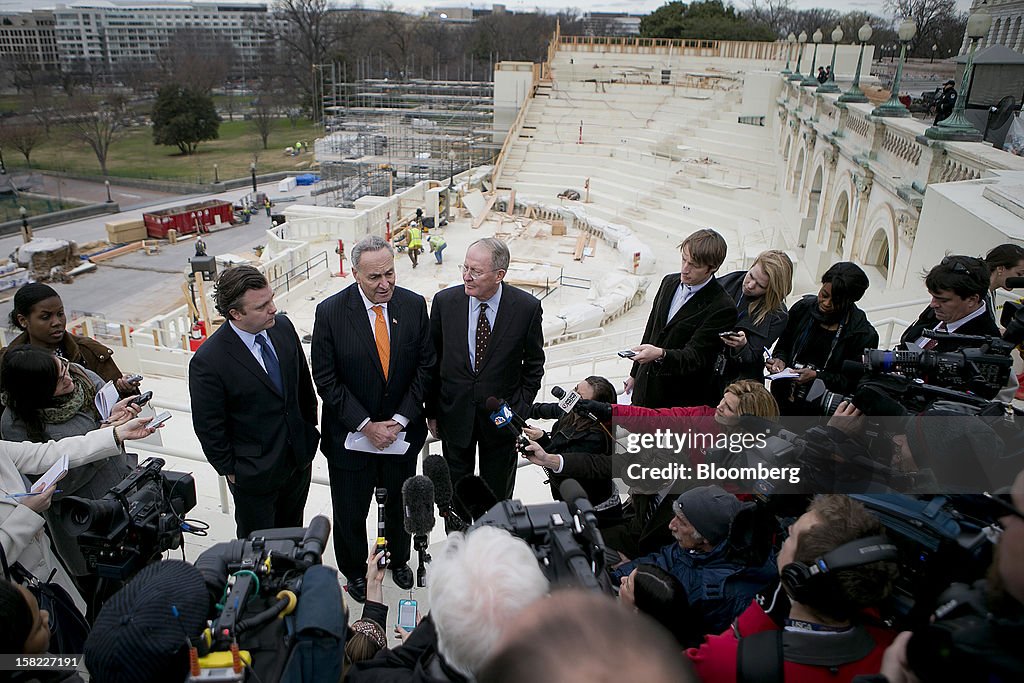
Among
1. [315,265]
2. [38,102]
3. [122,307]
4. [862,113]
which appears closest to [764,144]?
[862,113]

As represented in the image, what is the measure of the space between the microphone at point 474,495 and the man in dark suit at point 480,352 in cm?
103

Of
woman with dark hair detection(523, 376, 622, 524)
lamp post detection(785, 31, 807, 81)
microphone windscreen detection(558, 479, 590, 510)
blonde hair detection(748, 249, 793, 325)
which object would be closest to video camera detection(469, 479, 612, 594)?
microphone windscreen detection(558, 479, 590, 510)

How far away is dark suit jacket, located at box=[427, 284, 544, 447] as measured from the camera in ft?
11.3

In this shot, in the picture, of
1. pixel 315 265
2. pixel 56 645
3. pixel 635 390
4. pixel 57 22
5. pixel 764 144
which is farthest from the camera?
pixel 57 22

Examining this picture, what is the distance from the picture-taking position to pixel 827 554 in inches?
67.9

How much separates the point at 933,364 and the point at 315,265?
Result: 1519cm

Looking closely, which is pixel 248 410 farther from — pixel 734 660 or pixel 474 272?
pixel 734 660

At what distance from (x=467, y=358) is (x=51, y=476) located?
1873 mm

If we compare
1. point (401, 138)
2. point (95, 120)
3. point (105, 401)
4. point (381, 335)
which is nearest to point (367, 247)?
point (381, 335)

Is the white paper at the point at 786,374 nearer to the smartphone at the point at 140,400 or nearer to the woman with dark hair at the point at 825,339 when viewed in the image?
the woman with dark hair at the point at 825,339

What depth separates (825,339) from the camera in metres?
3.72

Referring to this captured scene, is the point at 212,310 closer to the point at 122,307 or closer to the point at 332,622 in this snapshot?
the point at 122,307

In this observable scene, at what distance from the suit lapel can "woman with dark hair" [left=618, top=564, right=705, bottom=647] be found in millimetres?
1963

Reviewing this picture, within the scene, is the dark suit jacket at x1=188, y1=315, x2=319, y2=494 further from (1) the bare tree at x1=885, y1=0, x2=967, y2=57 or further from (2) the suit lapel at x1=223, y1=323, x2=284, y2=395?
(1) the bare tree at x1=885, y1=0, x2=967, y2=57
